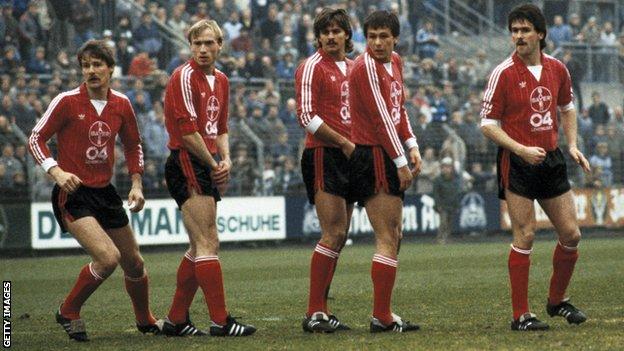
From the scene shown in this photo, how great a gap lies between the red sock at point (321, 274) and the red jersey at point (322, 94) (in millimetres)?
836

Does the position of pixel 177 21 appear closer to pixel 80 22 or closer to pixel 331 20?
pixel 80 22

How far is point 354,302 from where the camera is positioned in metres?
12.5

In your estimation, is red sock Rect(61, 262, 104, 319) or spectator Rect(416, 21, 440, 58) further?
spectator Rect(416, 21, 440, 58)

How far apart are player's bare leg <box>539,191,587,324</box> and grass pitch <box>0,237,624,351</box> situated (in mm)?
139

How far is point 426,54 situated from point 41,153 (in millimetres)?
23692

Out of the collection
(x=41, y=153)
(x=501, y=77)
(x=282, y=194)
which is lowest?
(x=282, y=194)

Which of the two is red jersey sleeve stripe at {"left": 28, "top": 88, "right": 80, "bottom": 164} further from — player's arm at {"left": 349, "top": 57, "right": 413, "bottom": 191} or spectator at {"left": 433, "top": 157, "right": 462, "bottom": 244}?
spectator at {"left": 433, "top": 157, "right": 462, "bottom": 244}

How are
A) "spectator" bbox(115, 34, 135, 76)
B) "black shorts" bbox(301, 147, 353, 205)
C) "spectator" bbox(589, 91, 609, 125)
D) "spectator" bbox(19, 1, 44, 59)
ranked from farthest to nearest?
"spectator" bbox(589, 91, 609, 125), "spectator" bbox(115, 34, 135, 76), "spectator" bbox(19, 1, 44, 59), "black shorts" bbox(301, 147, 353, 205)

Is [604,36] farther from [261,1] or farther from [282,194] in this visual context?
[282,194]

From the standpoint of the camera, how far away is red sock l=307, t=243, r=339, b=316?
968 centimetres

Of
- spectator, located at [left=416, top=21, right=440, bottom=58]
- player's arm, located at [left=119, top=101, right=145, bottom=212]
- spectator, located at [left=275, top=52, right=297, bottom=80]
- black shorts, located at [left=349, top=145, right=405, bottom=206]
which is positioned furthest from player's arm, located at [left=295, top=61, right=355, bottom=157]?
spectator, located at [left=416, top=21, right=440, bottom=58]

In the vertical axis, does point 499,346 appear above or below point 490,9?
below

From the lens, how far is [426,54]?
32594 mm

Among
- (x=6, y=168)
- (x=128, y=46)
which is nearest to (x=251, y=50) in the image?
(x=128, y=46)
